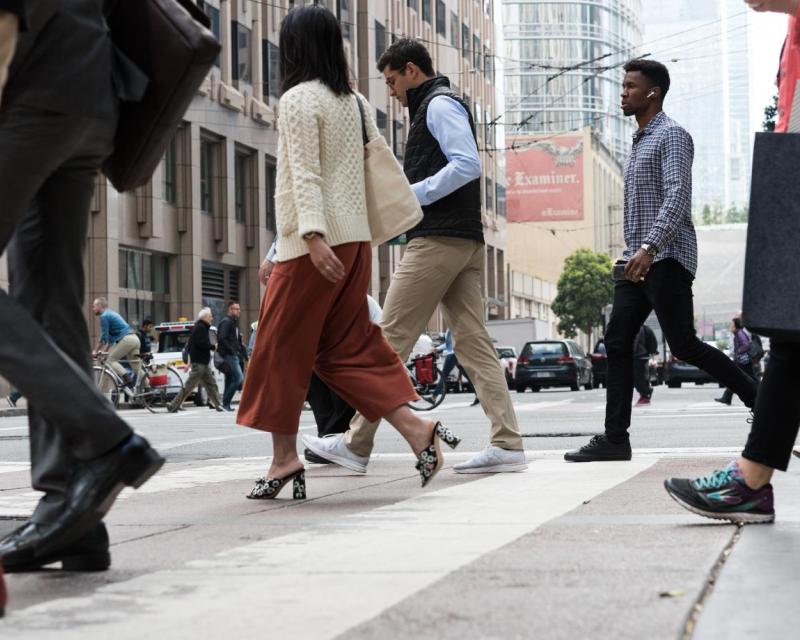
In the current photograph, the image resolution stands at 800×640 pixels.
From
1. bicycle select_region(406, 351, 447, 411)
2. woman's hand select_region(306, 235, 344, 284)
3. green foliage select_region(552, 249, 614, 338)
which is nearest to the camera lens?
woman's hand select_region(306, 235, 344, 284)

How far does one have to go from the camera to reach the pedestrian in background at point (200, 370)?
78.4 feet

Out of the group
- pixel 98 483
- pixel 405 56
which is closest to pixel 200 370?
pixel 405 56

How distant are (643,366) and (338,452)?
14980 mm

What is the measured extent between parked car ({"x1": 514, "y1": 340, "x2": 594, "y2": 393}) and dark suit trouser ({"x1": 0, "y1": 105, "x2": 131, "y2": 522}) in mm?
38452

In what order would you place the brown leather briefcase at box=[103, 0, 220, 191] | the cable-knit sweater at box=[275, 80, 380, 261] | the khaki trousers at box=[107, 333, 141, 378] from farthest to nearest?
the khaki trousers at box=[107, 333, 141, 378]
the cable-knit sweater at box=[275, 80, 380, 261]
the brown leather briefcase at box=[103, 0, 220, 191]

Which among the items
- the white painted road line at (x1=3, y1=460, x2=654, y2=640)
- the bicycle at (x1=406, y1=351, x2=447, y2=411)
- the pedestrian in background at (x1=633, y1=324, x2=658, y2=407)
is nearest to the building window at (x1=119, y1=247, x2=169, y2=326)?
the bicycle at (x1=406, y1=351, x2=447, y2=411)

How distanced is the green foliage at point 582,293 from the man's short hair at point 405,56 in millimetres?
84484

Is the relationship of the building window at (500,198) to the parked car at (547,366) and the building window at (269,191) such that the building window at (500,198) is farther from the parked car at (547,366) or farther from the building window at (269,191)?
the parked car at (547,366)

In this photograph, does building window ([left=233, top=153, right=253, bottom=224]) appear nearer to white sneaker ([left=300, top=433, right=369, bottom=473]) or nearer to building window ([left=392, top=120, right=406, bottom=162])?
building window ([left=392, top=120, right=406, bottom=162])

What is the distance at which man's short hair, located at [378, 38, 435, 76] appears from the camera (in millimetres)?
7406

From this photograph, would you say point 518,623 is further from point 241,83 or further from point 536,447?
point 241,83

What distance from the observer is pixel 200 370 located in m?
24.0

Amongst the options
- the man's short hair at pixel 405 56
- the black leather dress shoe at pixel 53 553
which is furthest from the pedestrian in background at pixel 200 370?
the black leather dress shoe at pixel 53 553

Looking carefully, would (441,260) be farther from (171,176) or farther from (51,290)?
(171,176)
